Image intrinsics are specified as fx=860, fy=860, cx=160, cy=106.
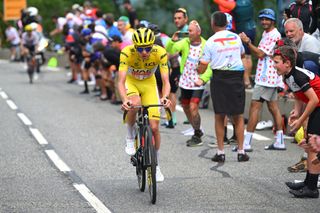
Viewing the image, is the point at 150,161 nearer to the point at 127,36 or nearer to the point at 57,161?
the point at 57,161

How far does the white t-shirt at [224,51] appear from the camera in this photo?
1135 cm

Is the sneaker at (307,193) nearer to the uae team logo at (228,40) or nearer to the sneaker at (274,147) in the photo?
the uae team logo at (228,40)

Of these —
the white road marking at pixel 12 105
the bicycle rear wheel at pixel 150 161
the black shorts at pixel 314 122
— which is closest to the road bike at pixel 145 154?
the bicycle rear wheel at pixel 150 161

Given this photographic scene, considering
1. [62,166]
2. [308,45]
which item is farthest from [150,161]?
[308,45]

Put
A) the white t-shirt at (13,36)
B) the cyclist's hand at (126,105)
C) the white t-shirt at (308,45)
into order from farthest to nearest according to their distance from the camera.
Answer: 1. the white t-shirt at (13,36)
2. the white t-shirt at (308,45)
3. the cyclist's hand at (126,105)

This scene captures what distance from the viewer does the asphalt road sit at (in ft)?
29.4

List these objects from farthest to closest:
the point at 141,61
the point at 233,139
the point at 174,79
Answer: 1. the point at 174,79
2. the point at 233,139
3. the point at 141,61

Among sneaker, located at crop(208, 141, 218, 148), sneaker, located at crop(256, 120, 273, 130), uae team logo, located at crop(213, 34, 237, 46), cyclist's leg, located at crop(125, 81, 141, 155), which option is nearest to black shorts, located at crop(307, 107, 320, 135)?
cyclist's leg, located at crop(125, 81, 141, 155)

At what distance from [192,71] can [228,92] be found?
2.38m

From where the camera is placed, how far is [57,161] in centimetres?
1183

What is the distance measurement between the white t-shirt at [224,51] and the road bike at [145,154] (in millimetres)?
1981

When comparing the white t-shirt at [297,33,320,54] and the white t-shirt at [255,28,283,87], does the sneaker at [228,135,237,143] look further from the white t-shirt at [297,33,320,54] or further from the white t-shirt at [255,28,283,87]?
the white t-shirt at [297,33,320,54]

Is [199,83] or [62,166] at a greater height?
[199,83]

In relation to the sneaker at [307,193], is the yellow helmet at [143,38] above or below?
above
